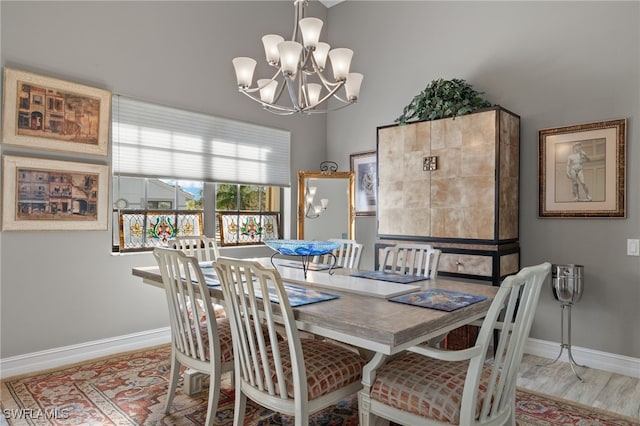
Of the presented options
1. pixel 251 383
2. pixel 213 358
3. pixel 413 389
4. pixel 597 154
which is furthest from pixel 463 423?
pixel 597 154

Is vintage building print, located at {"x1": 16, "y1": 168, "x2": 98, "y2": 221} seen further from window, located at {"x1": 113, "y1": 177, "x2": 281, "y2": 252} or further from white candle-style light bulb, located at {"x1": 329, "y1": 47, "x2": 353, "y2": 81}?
white candle-style light bulb, located at {"x1": 329, "y1": 47, "x2": 353, "y2": 81}

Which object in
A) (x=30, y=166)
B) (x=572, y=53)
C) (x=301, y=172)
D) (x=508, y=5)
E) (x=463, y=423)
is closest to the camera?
(x=463, y=423)

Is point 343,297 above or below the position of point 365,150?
below

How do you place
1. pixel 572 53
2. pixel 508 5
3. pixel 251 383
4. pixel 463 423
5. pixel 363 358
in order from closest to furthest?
pixel 463 423 < pixel 251 383 < pixel 363 358 < pixel 572 53 < pixel 508 5

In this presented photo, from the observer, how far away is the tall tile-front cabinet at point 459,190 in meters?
3.24

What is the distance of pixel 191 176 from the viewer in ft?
12.8

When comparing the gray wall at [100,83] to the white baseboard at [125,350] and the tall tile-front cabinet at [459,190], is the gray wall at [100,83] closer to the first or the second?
the white baseboard at [125,350]

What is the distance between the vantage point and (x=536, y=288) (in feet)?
5.24

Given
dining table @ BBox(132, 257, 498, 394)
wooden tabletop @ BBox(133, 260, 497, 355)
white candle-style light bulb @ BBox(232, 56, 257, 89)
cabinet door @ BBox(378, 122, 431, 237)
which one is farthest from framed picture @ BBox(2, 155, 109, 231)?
cabinet door @ BBox(378, 122, 431, 237)

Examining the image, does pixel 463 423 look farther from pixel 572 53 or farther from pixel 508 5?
pixel 508 5

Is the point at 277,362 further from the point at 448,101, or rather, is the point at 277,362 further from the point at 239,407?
the point at 448,101

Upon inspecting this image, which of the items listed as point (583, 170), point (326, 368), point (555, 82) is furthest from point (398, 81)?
point (326, 368)

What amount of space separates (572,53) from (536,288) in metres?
2.61

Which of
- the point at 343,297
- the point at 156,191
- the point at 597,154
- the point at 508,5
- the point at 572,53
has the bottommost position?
the point at 343,297
